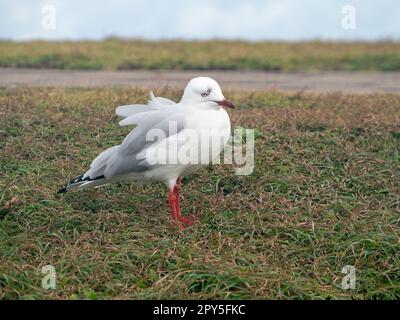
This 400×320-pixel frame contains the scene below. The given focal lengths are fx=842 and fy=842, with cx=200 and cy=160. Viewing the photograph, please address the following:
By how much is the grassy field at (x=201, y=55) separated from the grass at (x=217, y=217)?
14.0 ft

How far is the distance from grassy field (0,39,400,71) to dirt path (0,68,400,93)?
38cm

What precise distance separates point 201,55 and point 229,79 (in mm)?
1811

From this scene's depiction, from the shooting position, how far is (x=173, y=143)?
5730mm

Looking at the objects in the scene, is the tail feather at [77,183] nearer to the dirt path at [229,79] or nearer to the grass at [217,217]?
the grass at [217,217]

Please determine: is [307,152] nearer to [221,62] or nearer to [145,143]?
[145,143]

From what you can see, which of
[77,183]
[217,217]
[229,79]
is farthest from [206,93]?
[229,79]

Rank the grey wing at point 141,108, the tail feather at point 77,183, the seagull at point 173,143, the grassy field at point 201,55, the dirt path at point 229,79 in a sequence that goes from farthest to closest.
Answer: the grassy field at point 201,55 < the dirt path at point 229,79 < the grey wing at point 141,108 < the tail feather at point 77,183 < the seagull at point 173,143

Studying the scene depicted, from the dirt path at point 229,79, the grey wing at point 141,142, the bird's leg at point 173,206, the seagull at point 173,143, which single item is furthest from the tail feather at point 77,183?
the dirt path at point 229,79

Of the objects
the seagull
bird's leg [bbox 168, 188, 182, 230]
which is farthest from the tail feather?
bird's leg [bbox 168, 188, 182, 230]

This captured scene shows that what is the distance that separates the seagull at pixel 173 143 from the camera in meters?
5.73

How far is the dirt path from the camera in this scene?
36.0 ft

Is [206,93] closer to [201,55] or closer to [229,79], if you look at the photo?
[229,79]

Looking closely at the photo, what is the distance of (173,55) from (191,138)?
808 centimetres

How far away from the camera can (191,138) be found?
5.70m
